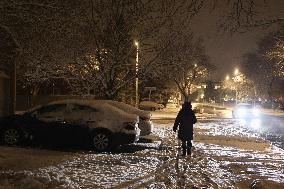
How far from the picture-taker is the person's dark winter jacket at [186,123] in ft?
49.1

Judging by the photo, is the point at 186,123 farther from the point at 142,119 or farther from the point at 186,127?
the point at 142,119

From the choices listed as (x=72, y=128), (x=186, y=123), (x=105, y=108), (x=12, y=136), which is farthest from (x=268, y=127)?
(x=12, y=136)

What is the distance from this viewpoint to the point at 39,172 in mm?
10500

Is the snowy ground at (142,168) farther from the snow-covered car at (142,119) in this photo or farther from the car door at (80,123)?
the snow-covered car at (142,119)

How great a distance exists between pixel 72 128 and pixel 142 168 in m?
4.15

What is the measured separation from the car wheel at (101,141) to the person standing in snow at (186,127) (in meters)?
2.11

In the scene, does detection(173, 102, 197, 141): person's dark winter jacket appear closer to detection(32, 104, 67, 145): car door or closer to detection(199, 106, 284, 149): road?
detection(32, 104, 67, 145): car door


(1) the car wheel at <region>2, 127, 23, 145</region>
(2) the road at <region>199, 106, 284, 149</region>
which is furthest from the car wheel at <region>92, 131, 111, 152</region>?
(2) the road at <region>199, 106, 284, 149</region>

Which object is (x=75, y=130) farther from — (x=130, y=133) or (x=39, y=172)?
(x=39, y=172)

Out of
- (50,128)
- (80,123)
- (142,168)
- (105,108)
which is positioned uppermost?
(105,108)

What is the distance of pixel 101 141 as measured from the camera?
49.3 ft

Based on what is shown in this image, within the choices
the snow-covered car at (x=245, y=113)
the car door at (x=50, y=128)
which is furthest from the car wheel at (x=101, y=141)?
the snow-covered car at (x=245, y=113)

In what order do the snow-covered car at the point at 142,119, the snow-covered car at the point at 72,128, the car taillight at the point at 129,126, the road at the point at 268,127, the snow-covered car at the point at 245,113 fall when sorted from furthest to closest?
the snow-covered car at the point at 245,113
the road at the point at 268,127
the snow-covered car at the point at 142,119
the car taillight at the point at 129,126
the snow-covered car at the point at 72,128

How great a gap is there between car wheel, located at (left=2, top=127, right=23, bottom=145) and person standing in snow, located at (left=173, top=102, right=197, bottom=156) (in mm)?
4905
